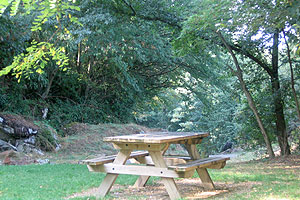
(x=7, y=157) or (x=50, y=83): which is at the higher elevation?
(x=50, y=83)

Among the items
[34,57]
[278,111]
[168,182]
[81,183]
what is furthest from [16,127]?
[278,111]

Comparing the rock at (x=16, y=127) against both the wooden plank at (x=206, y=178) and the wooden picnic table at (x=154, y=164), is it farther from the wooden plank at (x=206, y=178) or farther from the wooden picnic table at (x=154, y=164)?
the wooden plank at (x=206, y=178)

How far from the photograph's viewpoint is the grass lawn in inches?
189

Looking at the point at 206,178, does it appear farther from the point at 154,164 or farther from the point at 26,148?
the point at 26,148

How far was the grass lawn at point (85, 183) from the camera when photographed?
15.7ft

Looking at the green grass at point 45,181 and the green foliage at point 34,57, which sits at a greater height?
the green foliage at point 34,57

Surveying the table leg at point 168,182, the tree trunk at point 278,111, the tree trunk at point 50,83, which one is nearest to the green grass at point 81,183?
the table leg at point 168,182

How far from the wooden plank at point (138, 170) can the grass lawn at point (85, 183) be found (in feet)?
1.52

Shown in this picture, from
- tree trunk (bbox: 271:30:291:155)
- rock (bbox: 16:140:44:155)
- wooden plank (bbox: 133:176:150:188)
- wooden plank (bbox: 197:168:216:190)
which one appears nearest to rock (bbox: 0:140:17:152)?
rock (bbox: 16:140:44:155)

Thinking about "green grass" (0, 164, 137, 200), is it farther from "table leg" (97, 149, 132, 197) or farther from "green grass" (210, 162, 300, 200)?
"green grass" (210, 162, 300, 200)

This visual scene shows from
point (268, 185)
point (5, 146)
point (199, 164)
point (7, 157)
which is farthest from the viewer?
point (5, 146)

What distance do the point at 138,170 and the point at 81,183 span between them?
1.86m

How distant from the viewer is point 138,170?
15.6 feet

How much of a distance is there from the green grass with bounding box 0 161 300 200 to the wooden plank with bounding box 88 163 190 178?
456 mm
